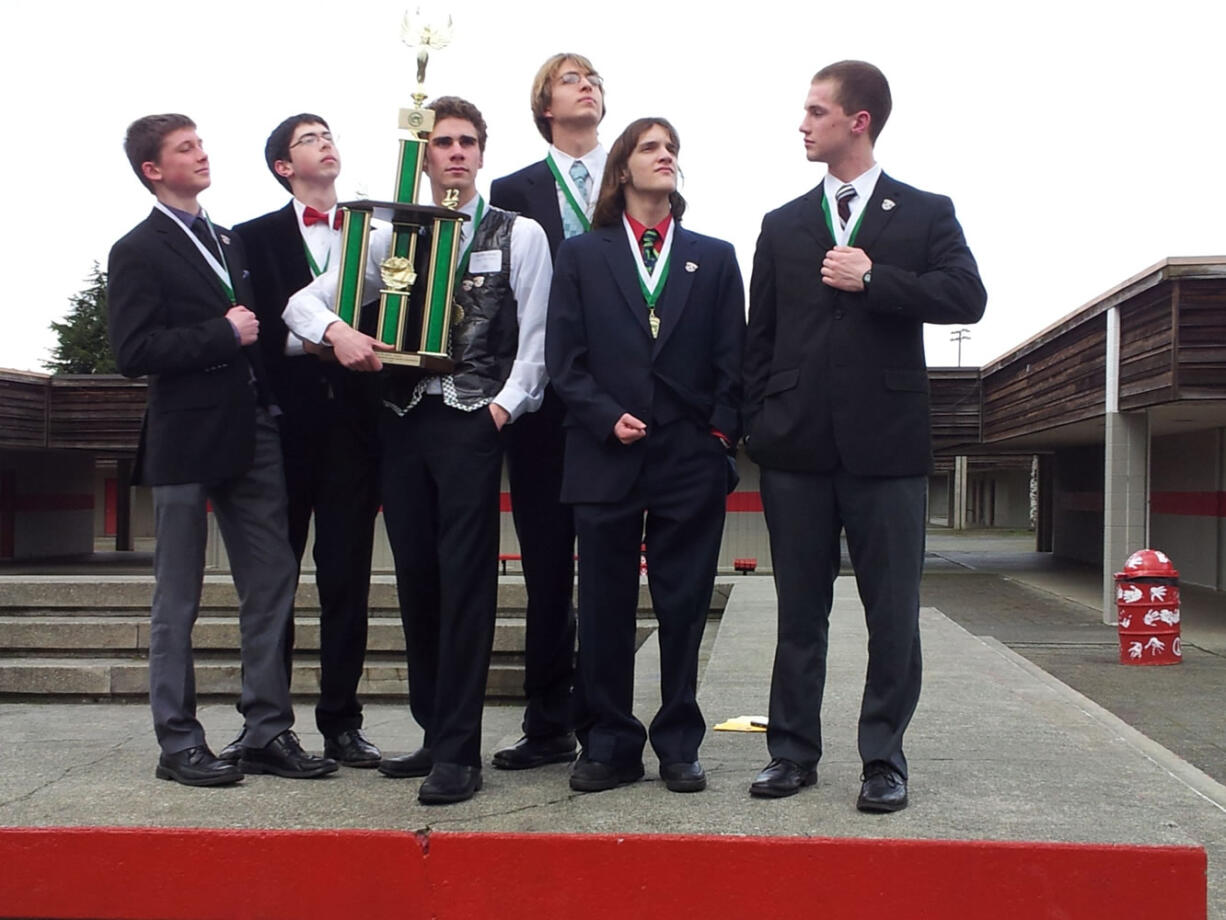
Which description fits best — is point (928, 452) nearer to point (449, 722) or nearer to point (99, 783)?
point (449, 722)

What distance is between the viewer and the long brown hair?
4.07 metres

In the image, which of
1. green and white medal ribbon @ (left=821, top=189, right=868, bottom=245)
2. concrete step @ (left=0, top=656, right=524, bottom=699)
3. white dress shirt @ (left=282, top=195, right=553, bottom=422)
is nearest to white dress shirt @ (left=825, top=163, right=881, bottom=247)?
green and white medal ribbon @ (left=821, top=189, right=868, bottom=245)

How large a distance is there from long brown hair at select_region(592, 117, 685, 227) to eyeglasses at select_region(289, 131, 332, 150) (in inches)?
44.1

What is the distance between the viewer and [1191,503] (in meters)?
24.8

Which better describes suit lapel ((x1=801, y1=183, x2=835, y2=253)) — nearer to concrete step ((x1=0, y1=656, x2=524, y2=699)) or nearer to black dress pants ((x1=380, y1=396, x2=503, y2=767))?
black dress pants ((x1=380, y1=396, x2=503, y2=767))

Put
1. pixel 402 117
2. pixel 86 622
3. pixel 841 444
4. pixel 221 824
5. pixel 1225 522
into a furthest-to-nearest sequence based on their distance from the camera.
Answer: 1. pixel 1225 522
2. pixel 86 622
3. pixel 402 117
4. pixel 841 444
5. pixel 221 824

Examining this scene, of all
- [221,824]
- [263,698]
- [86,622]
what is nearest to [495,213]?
[263,698]

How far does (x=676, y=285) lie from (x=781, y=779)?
1457 mm

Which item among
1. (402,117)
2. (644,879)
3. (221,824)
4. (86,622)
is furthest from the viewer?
(86,622)

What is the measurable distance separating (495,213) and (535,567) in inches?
45.3

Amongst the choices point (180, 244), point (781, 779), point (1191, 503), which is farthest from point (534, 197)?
point (1191, 503)

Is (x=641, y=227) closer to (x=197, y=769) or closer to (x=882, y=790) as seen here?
(x=882, y=790)

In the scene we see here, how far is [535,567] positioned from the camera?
4496mm

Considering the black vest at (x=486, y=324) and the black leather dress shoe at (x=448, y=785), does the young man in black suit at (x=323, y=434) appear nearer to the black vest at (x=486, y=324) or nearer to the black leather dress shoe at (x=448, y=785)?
the black vest at (x=486, y=324)
